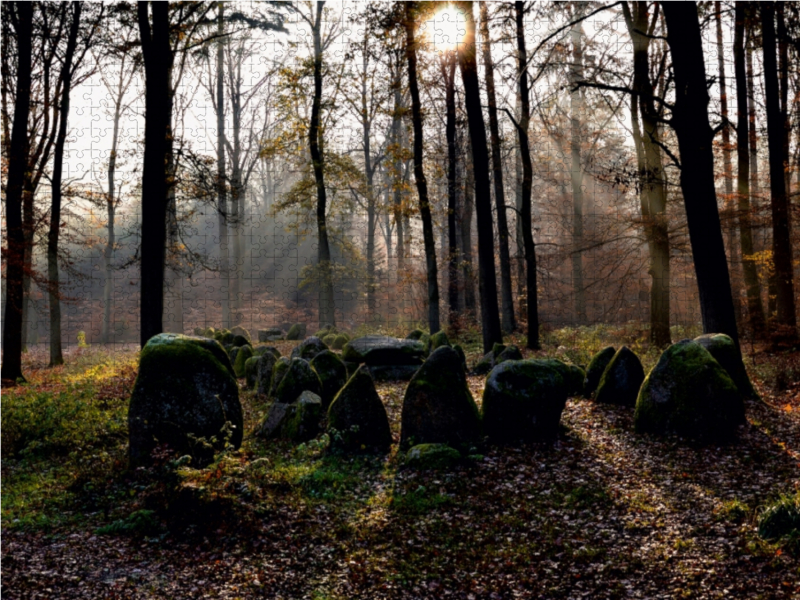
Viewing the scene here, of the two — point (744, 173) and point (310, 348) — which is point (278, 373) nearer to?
point (310, 348)

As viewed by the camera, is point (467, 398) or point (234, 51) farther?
point (234, 51)

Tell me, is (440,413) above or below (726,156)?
below

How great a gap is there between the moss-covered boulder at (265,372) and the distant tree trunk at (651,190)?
8.72m

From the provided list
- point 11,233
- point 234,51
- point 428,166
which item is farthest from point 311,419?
point 234,51

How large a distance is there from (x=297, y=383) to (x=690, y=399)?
228 inches

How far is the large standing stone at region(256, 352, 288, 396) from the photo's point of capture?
1241cm

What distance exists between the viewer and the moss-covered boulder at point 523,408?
26.8ft

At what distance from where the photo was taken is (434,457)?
7410 mm

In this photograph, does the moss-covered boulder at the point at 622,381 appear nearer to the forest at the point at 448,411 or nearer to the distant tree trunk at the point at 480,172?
the forest at the point at 448,411

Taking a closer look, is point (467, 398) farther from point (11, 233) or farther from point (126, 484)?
point (11, 233)

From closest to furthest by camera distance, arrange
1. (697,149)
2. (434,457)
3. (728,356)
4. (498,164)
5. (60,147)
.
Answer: (434,457)
(728,356)
(697,149)
(60,147)
(498,164)

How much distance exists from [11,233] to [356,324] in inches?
632

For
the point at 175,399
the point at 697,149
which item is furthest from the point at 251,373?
the point at 697,149

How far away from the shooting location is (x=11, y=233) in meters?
14.2
